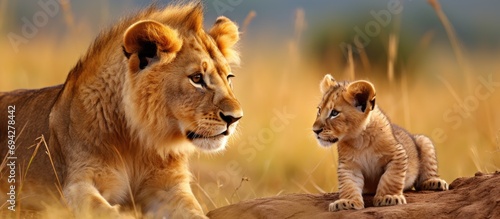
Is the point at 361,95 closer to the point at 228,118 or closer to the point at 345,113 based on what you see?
the point at 345,113

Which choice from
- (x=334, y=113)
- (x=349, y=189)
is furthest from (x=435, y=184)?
(x=334, y=113)

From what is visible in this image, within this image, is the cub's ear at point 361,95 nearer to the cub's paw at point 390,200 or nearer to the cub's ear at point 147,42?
the cub's paw at point 390,200

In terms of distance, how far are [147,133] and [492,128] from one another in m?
3.76

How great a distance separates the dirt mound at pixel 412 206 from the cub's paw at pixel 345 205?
0.06m

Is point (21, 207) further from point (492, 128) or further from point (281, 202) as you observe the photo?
point (492, 128)

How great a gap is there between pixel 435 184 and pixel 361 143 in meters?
0.61

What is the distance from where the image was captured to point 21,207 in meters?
6.75

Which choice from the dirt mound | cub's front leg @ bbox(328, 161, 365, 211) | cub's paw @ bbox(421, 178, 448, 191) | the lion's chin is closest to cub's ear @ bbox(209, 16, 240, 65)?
the lion's chin

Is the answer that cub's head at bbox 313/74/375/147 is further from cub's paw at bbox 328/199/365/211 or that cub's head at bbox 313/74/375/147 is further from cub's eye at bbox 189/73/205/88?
cub's eye at bbox 189/73/205/88

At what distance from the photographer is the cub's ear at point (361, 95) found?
230 inches

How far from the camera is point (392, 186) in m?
5.74

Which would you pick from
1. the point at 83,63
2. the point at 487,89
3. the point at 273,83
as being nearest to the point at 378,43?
the point at 273,83

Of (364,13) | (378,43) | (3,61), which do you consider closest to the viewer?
(3,61)

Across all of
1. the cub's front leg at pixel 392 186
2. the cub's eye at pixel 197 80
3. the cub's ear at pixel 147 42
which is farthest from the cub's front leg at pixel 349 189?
the cub's ear at pixel 147 42
